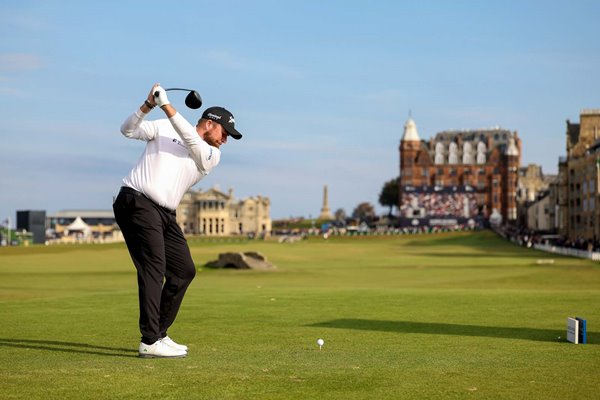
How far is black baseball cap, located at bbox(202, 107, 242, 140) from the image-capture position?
11.9m

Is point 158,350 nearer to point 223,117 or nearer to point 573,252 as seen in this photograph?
point 223,117

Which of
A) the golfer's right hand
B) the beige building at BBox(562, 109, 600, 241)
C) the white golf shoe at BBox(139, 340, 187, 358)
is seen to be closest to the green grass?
the white golf shoe at BBox(139, 340, 187, 358)

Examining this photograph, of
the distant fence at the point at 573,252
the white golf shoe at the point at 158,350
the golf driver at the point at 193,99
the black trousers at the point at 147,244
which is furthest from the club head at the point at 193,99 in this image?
the distant fence at the point at 573,252

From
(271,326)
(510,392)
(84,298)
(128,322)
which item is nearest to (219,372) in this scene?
(510,392)

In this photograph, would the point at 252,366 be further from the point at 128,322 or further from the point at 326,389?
the point at 128,322

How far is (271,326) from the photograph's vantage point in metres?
16.6

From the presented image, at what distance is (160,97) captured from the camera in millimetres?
11211

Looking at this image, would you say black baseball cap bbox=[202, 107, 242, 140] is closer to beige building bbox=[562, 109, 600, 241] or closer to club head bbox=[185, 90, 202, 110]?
club head bbox=[185, 90, 202, 110]

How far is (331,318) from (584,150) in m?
118

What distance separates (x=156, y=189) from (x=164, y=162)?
1.15 ft

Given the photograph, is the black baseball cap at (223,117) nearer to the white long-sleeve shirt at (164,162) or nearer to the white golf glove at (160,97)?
the white long-sleeve shirt at (164,162)

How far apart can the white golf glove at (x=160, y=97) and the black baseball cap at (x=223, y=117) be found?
33.2 inches

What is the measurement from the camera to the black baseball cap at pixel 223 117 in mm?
11922

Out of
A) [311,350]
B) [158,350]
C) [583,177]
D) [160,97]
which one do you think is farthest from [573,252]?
[160,97]
